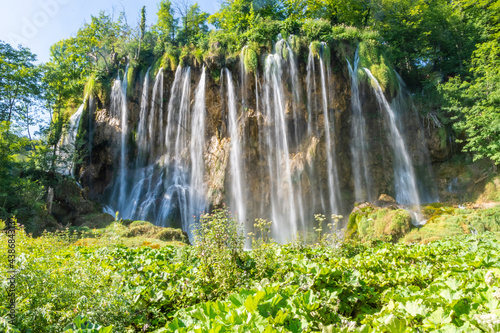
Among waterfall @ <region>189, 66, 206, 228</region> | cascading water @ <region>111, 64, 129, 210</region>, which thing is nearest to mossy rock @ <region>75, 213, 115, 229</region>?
cascading water @ <region>111, 64, 129, 210</region>

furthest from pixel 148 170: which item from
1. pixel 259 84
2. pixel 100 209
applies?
pixel 259 84

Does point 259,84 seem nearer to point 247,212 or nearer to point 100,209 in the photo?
point 247,212

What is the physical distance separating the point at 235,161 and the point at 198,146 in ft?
10.2

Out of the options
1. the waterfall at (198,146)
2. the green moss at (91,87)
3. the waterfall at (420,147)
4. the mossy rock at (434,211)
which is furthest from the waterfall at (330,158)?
the green moss at (91,87)

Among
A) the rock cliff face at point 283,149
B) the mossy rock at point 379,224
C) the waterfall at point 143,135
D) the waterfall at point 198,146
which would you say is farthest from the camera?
the waterfall at point 143,135

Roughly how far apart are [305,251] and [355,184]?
43.8 feet

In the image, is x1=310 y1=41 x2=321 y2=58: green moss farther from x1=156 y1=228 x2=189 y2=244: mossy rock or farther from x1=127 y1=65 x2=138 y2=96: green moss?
x1=127 y1=65 x2=138 y2=96: green moss

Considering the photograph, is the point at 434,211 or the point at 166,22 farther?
the point at 166,22

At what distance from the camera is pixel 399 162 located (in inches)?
714

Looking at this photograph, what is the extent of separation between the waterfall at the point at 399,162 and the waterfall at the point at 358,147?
1.07 metres

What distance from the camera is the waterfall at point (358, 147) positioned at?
17.6 meters

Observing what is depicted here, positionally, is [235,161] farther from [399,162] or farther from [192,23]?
[192,23]

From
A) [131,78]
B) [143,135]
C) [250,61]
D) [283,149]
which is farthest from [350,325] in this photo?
[131,78]

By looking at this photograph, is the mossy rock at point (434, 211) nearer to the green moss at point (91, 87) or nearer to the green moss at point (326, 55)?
the green moss at point (326, 55)
